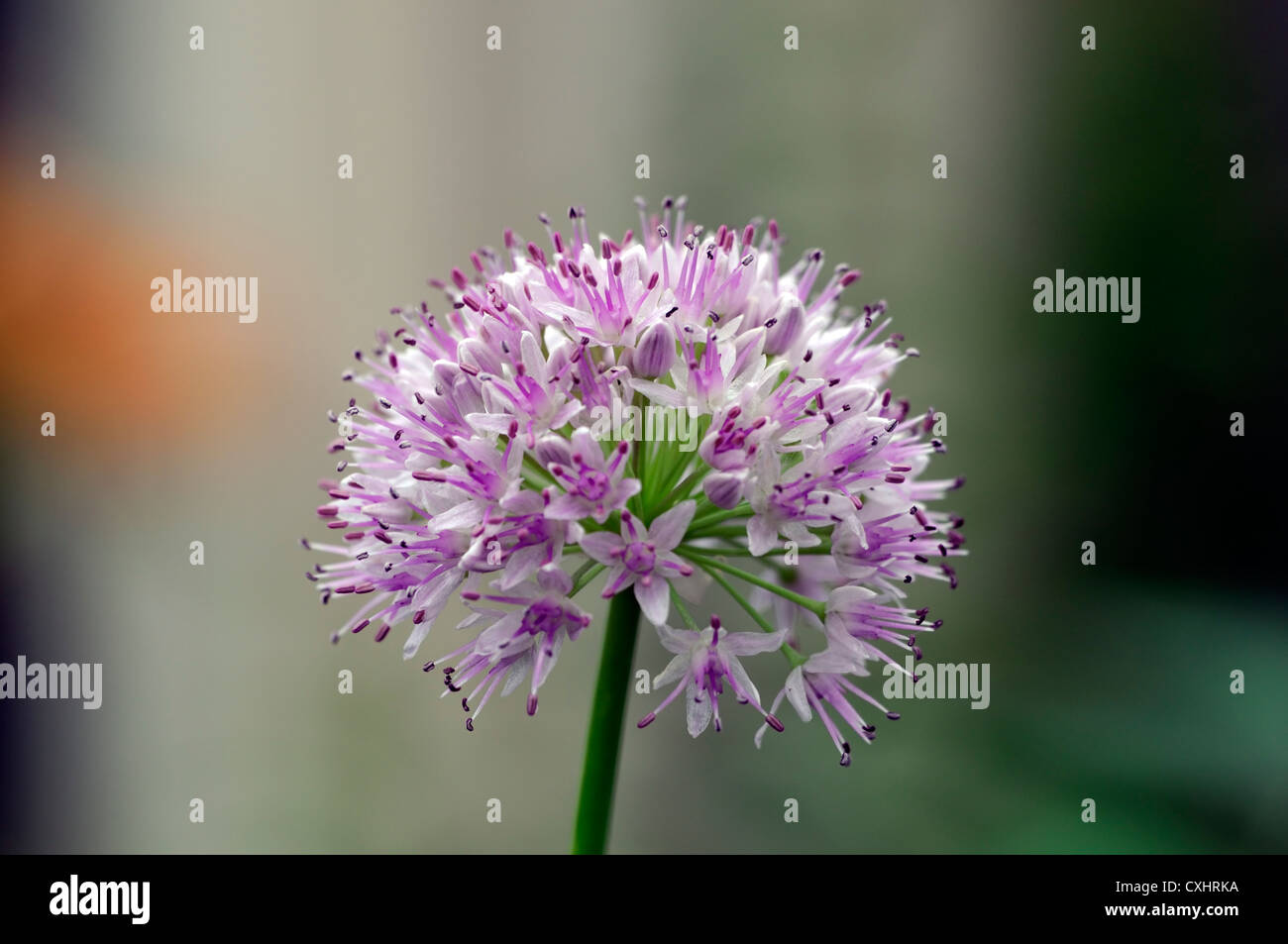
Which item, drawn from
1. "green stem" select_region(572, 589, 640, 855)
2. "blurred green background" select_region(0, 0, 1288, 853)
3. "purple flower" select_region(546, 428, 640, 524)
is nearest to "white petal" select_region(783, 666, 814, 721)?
"green stem" select_region(572, 589, 640, 855)

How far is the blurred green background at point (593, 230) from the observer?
110 inches

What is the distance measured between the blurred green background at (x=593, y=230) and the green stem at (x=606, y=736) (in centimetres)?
180

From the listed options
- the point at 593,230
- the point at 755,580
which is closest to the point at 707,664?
the point at 755,580

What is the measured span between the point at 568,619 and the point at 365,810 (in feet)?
8.39

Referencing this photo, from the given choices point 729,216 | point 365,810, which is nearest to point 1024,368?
point 729,216

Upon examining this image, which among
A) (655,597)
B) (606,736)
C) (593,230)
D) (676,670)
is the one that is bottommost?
(606,736)

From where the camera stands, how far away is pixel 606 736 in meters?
1.31

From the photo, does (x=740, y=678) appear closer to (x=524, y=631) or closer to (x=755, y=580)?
(x=755, y=580)

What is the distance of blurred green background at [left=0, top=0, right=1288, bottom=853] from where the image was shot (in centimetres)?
279

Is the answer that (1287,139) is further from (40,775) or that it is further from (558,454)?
(40,775)

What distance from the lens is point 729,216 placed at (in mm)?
3580

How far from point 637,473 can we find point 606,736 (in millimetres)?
372

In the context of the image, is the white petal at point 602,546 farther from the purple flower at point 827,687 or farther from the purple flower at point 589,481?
the purple flower at point 827,687

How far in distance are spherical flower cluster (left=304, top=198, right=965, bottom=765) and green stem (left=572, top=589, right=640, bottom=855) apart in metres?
0.07
